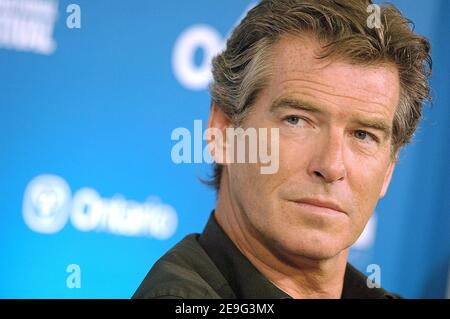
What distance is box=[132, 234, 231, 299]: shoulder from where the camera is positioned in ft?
3.35

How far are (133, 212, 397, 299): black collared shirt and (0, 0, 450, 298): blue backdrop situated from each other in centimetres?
21

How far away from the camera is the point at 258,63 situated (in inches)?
46.1

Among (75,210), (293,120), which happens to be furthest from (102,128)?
(293,120)

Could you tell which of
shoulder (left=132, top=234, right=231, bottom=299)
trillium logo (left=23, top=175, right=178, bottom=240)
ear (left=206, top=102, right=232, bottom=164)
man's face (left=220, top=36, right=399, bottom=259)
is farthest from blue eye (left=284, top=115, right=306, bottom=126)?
trillium logo (left=23, top=175, right=178, bottom=240)

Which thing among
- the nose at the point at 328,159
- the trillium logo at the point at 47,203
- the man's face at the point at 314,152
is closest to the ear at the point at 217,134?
the man's face at the point at 314,152

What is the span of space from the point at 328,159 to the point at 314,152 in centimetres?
3

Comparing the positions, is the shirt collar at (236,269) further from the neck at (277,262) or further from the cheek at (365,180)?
the cheek at (365,180)

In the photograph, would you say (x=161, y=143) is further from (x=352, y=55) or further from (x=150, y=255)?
(x=352, y=55)

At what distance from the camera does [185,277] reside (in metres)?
1.05

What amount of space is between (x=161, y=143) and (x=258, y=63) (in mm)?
334

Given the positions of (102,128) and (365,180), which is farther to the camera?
(102,128)

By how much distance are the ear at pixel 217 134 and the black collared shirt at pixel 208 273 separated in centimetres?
11

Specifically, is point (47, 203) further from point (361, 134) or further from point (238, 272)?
point (361, 134)

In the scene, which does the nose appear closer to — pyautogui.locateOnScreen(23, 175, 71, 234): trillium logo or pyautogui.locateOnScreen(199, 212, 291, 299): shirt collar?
pyautogui.locateOnScreen(199, 212, 291, 299): shirt collar
